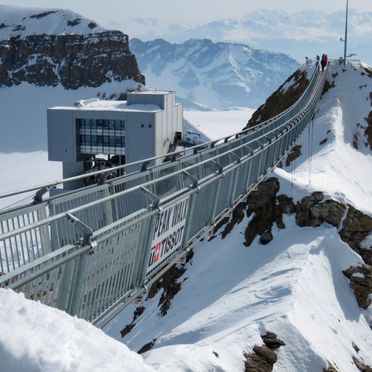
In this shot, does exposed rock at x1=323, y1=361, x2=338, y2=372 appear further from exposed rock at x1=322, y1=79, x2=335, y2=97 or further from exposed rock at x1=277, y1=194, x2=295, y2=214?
exposed rock at x1=322, y1=79, x2=335, y2=97

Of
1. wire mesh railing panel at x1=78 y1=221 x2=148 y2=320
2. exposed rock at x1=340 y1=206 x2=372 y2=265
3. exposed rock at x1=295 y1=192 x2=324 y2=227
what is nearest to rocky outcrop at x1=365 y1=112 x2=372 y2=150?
exposed rock at x1=340 y1=206 x2=372 y2=265

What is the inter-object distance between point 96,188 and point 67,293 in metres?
3.19

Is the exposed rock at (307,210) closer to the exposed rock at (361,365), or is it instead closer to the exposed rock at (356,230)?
the exposed rock at (356,230)

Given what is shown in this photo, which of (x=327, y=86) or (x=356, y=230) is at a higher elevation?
(x=327, y=86)

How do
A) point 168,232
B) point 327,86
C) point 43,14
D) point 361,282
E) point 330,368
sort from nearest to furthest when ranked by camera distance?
point 168,232 < point 330,368 < point 361,282 < point 327,86 < point 43,14

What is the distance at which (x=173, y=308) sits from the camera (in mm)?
27625

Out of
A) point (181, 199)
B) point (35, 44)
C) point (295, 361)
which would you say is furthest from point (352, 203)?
point (35, 44)

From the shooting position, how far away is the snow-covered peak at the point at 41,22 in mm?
167500

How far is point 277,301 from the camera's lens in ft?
68.0

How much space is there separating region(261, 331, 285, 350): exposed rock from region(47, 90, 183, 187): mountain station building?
38.1 m

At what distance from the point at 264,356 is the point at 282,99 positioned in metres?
37.1

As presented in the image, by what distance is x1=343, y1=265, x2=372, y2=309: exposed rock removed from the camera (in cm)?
2458

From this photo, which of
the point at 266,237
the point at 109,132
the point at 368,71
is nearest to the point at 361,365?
the point at 266,237

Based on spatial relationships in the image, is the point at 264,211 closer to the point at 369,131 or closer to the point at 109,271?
the point at 369,131
